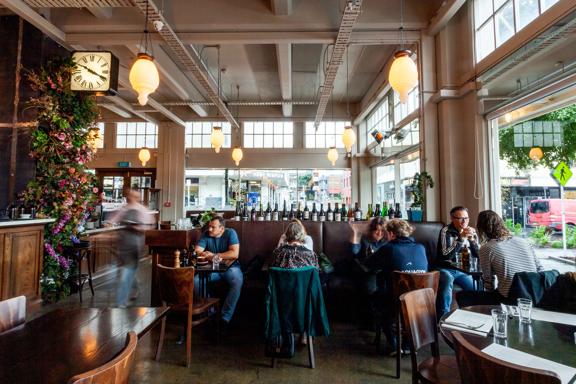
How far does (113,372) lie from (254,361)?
82.9 inches

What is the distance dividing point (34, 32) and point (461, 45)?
20.5 ft

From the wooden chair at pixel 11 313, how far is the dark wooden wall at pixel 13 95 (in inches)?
140

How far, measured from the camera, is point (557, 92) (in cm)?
299

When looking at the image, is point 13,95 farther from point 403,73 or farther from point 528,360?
point 528,360

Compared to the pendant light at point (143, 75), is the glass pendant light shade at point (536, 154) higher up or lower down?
lower down

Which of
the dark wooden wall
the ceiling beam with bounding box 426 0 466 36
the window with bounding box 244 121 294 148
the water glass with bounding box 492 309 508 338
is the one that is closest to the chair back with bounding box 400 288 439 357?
the water glass with bounding box 492 309 508 338

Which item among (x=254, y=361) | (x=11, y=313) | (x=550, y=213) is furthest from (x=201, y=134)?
(x=550, y=213)

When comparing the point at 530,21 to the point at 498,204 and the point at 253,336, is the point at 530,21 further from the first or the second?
the point at 253,336

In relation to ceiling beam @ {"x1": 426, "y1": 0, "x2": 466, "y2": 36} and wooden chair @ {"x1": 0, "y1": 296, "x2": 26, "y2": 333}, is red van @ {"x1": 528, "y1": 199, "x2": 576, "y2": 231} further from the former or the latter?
wooden chair @ {"x1": 0, "y1": 296, "x2": 26, "y2": 333}

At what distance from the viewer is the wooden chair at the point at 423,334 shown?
1.71 m

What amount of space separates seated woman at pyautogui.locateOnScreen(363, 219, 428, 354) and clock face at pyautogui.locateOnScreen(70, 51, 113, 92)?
437 centimetres

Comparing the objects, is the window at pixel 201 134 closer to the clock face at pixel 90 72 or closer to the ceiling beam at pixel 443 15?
the clock face at pixel 90 72

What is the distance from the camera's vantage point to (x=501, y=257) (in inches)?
95.5

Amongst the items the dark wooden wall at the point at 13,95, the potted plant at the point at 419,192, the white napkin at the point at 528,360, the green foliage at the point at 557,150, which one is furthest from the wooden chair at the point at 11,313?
Answer: the potted plant at the point at 419,192
